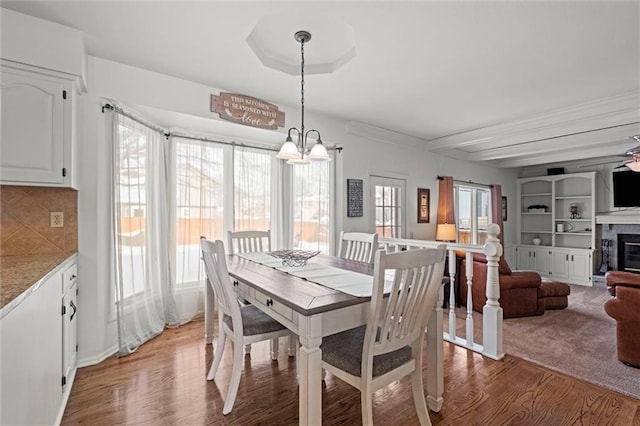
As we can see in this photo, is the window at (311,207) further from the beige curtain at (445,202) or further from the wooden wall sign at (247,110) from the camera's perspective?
the beige curtain at (445,202)

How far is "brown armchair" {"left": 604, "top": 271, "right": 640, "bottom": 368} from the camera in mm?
2388

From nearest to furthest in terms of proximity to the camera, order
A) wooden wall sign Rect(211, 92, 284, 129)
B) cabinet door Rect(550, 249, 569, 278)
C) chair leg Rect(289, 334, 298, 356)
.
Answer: chair leg Rect(289, 334, 298, 356), wooden wall sign Rect(211, 92, 284, 129), cabinet door Rect(550, 249, 569, 278)

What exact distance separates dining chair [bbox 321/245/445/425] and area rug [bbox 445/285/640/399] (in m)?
1.56

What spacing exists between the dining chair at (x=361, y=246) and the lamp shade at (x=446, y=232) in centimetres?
244

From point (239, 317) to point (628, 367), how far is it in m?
3.11

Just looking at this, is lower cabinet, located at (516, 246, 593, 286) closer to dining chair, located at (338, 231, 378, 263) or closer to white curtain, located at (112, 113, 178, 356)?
dining chair, located at (338, 231, 378, 263)

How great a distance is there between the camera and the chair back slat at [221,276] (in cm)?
180

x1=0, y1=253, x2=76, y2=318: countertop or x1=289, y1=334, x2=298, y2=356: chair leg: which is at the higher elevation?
x1=0, y1=253, x2=76, y2=318: countertop

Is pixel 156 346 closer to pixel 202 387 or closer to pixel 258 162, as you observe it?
pixel 202 387

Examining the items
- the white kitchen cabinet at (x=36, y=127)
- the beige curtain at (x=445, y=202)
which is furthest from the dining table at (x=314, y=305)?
the beige curtain at (x=445, y=202)

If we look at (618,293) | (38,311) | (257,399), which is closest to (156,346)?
(257,399)

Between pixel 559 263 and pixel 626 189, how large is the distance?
5.76ft

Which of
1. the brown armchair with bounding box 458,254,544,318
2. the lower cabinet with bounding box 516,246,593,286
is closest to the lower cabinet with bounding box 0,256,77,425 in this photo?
the brown armchair with bounding box 458,254,544,318

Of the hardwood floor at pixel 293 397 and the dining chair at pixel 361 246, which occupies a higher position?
the dining chair at pixel 361 246
